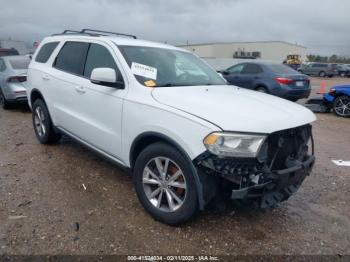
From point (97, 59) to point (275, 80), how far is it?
7.94 m

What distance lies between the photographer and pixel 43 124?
18.1 feet

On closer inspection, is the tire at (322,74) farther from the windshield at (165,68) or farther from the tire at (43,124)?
the tire at (43,124)

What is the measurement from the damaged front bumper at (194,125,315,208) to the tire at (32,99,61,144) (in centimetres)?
339

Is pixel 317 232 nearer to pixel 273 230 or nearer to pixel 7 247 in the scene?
pixel 273 230

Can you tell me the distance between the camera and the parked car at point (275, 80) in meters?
10.7

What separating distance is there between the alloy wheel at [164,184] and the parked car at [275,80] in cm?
835

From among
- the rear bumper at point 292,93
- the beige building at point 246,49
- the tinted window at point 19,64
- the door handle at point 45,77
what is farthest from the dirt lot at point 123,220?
the beige building at point 246,49

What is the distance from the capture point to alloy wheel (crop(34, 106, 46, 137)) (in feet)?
18.0

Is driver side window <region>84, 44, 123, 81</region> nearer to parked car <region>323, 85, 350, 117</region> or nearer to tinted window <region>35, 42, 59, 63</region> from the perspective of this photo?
tinted window <region>35, 42, 59, 63</region>

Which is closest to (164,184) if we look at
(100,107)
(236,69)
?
(100,107)

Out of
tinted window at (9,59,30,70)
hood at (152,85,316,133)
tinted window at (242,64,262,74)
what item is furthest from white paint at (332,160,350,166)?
tinted window at (9,59,30,70)

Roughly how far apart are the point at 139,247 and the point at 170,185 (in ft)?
2.06

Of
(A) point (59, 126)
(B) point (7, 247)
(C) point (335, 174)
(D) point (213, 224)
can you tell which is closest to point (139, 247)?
(D) point (213, 224)

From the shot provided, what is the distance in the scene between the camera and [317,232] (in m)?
3.34
